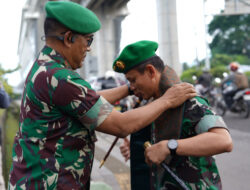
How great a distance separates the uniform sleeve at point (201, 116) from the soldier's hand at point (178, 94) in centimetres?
4

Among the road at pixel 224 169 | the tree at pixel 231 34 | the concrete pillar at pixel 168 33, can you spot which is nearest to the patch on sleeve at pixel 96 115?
the road at pixel 224 169

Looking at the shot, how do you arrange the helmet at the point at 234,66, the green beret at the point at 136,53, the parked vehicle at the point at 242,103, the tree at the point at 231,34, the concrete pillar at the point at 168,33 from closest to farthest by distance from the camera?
the green beret at the point at 136,53, the parked vehicle at the point at 242,103, the helmet at the point at 234,66, the concrete pillar at the point at 168,33, the tree at the point at 231,34

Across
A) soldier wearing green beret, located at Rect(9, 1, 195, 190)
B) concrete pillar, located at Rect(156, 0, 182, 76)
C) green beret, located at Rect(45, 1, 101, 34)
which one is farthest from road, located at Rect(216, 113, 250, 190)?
concrete pillar, located at Rect(156, 0, 182, 76)

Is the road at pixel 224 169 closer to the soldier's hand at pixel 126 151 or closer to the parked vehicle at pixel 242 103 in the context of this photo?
the soldier's hand at pixel 126 151

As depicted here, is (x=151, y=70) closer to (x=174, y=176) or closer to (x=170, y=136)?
(x=170, y=136)

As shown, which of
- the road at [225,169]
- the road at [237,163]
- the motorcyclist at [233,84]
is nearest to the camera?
the road at [237,163]

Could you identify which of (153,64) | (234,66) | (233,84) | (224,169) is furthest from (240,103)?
(153,64)

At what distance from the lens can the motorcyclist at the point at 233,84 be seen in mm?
11383

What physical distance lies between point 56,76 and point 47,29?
0.31 m

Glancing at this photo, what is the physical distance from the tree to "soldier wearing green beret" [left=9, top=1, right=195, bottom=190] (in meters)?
57.0

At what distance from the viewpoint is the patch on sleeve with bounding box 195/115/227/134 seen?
1.88m

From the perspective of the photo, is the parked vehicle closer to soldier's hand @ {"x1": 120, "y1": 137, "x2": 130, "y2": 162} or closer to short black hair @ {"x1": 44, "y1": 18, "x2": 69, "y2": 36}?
soldier's hand @ {"x1": 120, "y1": 137, "x2": 130, "y2": 162}

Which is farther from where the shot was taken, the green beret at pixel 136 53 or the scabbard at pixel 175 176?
the green beret at pixel 136 53

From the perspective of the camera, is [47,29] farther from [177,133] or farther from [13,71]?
[13,71]
